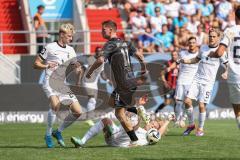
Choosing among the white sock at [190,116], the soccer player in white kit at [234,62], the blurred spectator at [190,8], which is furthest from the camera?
the blurred spectator at [190,8]

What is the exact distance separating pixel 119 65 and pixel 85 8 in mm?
18637

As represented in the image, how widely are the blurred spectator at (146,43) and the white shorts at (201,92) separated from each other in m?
9.57

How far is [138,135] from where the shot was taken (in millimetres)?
16109

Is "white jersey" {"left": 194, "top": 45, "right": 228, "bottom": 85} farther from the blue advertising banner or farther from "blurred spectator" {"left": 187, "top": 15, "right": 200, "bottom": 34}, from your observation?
the blue advertising banner

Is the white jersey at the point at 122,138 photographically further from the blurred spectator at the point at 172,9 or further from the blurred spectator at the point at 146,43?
the blurred spectator at the point at 172,9

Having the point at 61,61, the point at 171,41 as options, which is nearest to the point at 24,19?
the point at 171,41

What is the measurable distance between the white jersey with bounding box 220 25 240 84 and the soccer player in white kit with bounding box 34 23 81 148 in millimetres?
3357

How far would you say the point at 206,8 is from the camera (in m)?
34.0

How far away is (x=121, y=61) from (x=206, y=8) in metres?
19.0

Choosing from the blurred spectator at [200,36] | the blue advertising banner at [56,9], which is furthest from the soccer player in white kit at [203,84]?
the blue advertising banner at [56,9]

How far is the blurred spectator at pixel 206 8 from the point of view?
33812mm

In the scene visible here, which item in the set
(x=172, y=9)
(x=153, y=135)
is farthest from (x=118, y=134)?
(x=172, y=9)

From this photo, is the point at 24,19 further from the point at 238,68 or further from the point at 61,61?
the point at 238,68

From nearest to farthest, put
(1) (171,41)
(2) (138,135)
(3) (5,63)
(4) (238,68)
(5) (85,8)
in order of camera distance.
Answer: (4) (238,68) < (2) (138,135) < (3) (5,63) < (1) (171,41) < (5) (85,8)
